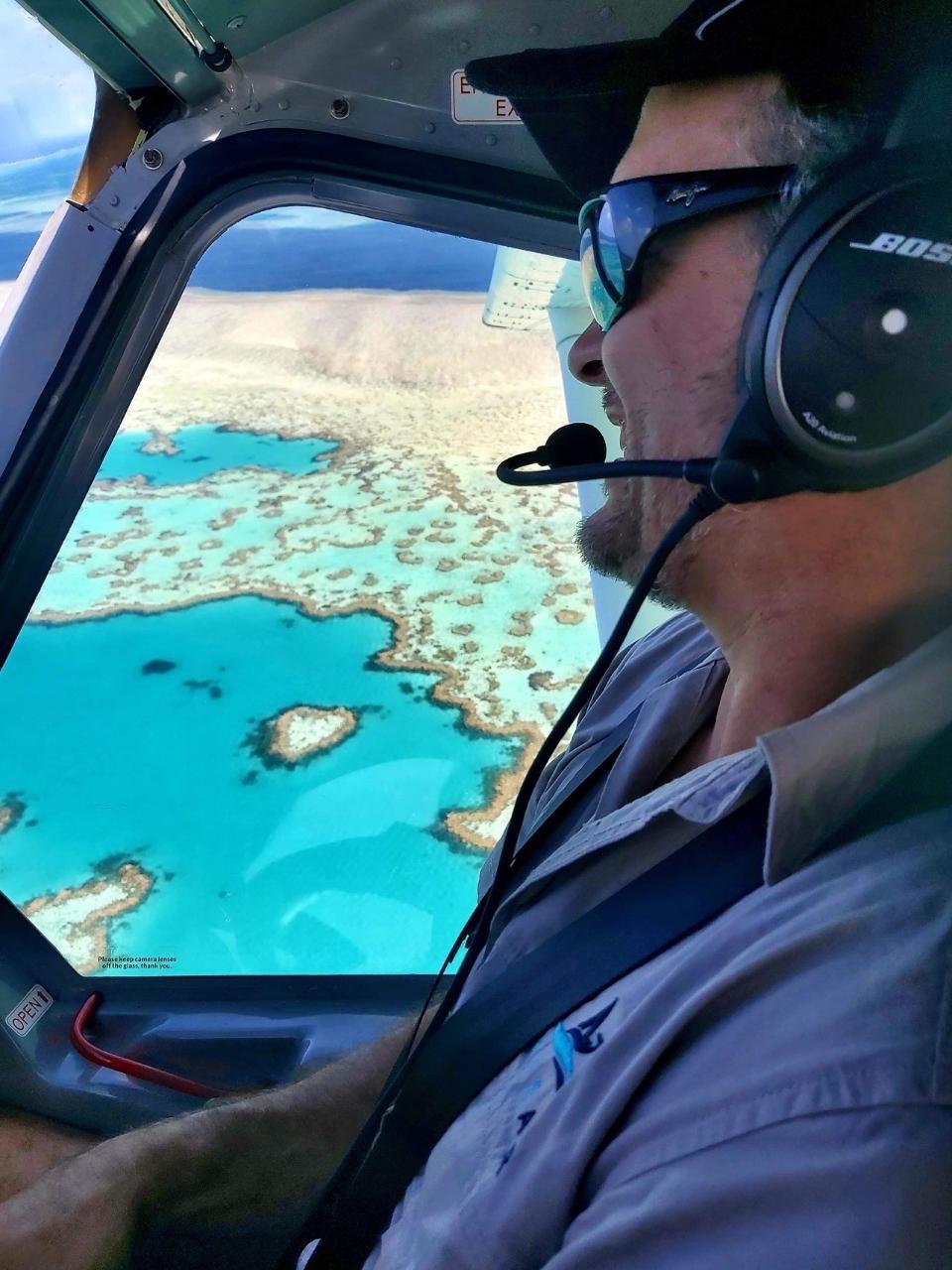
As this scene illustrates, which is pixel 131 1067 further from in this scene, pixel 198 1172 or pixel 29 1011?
pixel 198 1172

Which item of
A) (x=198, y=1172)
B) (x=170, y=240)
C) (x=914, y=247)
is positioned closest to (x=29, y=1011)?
(x=198, y=1172)

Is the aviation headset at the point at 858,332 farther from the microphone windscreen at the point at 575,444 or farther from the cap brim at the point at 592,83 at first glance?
the microphone windscreen at the point at 575,444

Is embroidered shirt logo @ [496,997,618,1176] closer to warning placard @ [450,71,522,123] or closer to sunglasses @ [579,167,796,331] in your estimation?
sunglasses @ [579,167,796,331]

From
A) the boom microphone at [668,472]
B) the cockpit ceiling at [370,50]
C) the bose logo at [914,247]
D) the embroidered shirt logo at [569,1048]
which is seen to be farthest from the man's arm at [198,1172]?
the cockpit ceiling at [370,50]

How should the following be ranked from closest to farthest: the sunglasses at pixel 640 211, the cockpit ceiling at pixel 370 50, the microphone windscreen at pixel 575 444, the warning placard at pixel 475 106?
the sunglasses at pixel 640 211 → the microphone windscreen at pixel 575 444 → the cockpit ceiling at pixel 370 50 → the warning placard at pixel 475 106

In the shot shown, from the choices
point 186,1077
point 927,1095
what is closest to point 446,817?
point 186,1077

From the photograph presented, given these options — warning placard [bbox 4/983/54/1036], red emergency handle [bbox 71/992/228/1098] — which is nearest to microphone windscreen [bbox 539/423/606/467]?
red emergency handle [bbox 71/992/228/1098]
